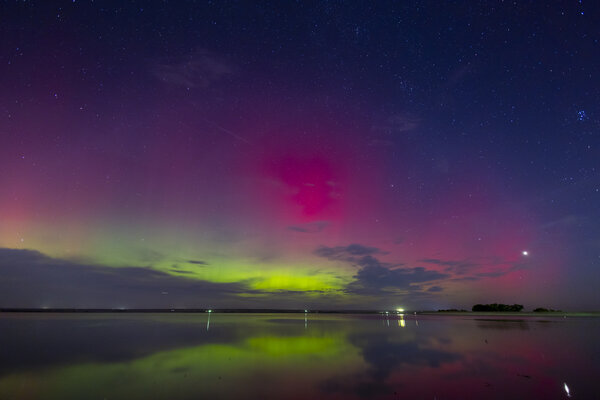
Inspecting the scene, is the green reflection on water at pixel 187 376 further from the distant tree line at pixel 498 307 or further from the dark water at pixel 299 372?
the distant tree line at pixel 498 307

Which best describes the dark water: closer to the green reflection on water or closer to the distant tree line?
the green reflection on water

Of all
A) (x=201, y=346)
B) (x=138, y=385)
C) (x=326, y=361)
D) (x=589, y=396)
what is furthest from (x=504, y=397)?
(x=201, y=346)

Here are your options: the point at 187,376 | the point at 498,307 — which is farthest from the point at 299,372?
the point at 498,307

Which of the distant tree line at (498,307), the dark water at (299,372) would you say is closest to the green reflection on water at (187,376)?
the dark water at (299,372)

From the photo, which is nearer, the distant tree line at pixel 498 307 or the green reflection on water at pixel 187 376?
the green reflection on water at pixel 187 376

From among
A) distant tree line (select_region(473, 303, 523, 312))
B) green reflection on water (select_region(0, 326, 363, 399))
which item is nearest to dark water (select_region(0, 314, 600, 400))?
green reflection on water (select_region(0, 326, 363, 399))

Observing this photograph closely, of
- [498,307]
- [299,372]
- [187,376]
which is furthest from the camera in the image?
[498,307]

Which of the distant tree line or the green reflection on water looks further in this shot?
the distant tree line

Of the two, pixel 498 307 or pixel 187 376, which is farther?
pixel 498 307

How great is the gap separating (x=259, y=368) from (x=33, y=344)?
2114cm

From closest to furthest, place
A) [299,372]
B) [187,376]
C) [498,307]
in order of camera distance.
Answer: [187,376], [299,372], [498,307]

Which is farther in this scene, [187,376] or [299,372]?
[299,372]

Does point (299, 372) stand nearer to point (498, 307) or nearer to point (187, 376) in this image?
point (187, 376)

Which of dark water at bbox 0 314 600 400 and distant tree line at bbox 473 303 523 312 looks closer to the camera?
dark water at bbox 0 314 600 400
